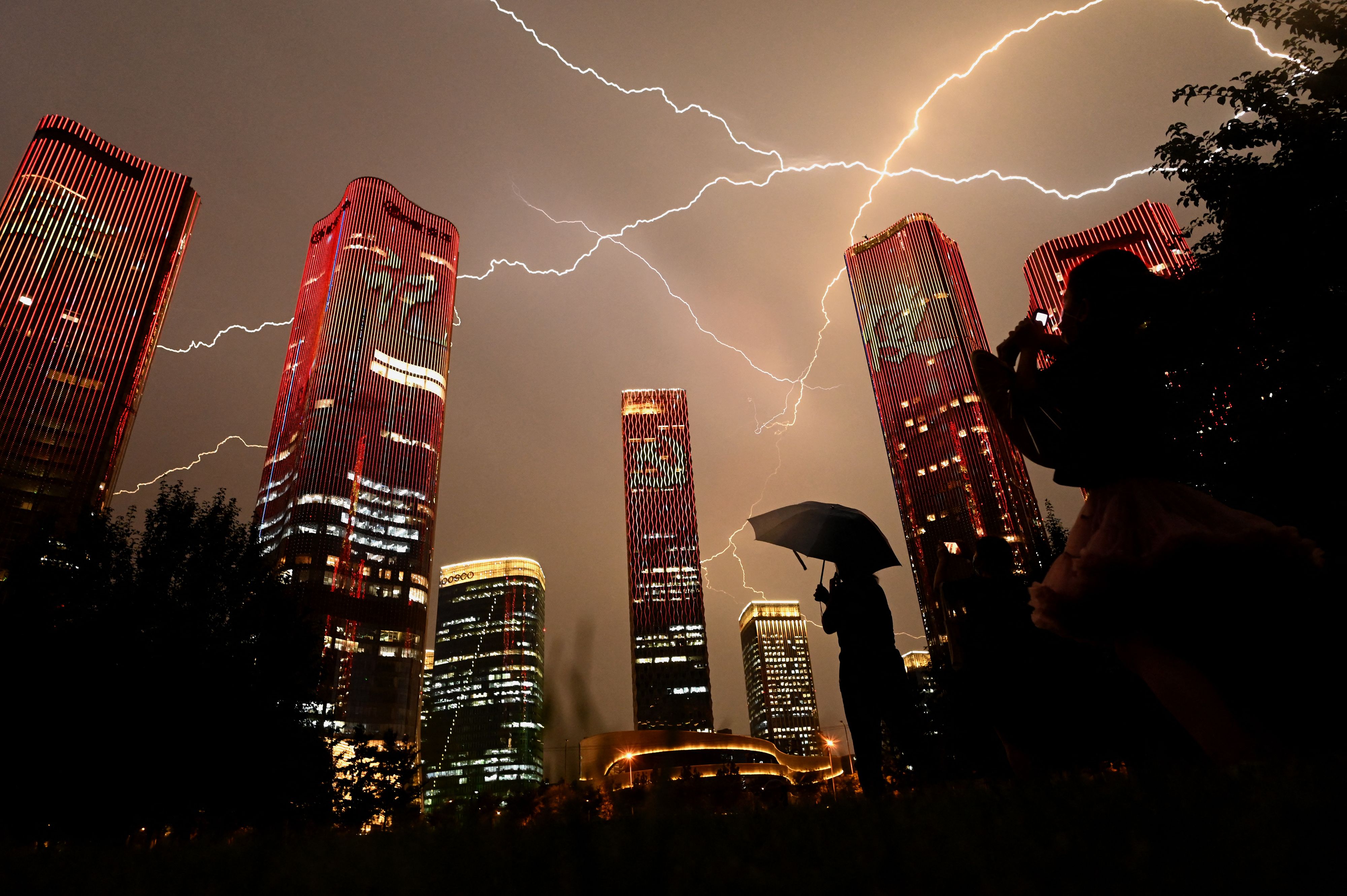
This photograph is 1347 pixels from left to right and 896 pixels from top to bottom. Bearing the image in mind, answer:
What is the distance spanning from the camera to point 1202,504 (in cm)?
289

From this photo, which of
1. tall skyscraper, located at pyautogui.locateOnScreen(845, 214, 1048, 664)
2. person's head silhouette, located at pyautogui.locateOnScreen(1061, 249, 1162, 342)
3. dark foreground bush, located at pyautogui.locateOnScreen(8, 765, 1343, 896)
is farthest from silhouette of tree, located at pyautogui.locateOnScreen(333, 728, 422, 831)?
tall skyscraper, located at pyautogui.locateOnScreen(845, 214, 1048, 664)

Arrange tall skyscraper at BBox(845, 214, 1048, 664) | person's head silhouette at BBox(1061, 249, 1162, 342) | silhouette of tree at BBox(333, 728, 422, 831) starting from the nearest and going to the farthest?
person's head silhouette at BBox(1061, 249, 1162, 342) → silhouette of tree at BBox(333, 728, 422, 831) → tall skyscraper at BBox(845, 214, 1048, 664)

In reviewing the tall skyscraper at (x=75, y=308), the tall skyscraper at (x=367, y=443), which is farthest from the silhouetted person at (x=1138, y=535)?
the tall skyscraper at (x=75, y=308)

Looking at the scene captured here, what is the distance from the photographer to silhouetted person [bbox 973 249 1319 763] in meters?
2.66

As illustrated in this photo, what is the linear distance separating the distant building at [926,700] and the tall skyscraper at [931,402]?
291ft

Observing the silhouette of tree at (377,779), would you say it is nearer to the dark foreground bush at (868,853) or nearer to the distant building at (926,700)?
the distant building at (926,700)

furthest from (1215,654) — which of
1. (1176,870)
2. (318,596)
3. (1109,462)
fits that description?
(318,596)

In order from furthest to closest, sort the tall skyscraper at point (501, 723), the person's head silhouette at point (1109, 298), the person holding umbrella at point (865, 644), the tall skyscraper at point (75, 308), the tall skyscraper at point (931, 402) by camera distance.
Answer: the tall skyscraper at point (931, 402), the tall skyscraper at point (75, 308), the person holding umbrella at point (865, 644), the person's head silhouette at point (1109, 298), the tall skyscraper at point (501, 723)

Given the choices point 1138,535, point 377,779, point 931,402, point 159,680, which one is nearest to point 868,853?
point 1138,535

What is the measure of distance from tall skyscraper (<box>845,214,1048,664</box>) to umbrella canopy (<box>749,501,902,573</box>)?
125109 millimetres

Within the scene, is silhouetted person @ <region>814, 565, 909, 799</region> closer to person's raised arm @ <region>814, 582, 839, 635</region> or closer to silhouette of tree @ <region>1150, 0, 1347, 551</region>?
person's raised arm @ <region>814, 582, 839, 635</region>

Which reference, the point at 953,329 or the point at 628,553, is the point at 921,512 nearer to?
the point at 953,329

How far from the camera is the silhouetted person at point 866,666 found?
6367mm

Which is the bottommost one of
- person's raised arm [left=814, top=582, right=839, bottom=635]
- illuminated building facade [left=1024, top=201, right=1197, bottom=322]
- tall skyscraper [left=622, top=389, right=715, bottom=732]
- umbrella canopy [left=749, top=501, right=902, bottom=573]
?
person's raised arm [left=814, top=582, right=839, bottom=635]
